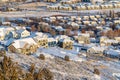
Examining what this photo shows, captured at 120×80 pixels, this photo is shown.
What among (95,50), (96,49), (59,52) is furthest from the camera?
(96,49)

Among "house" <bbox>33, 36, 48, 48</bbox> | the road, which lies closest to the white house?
"house" <bbox>33, 36, 48, 48</bbox>

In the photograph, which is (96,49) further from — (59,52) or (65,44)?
(59,52)

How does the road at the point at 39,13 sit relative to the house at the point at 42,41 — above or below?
below

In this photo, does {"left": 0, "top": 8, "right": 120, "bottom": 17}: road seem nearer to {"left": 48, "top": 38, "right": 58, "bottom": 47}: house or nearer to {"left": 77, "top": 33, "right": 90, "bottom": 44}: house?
{"left": 77, "top": 33, "right": 90, "bottom": 44}: house

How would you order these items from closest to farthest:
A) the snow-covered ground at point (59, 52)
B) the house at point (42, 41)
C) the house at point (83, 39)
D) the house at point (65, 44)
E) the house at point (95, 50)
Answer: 1. the snow-covered ground at point (59, 52)
2. the house at point (95, 50)
3. the house at point (42, 41)
4. the house at point (65, 44)
5. the house at point (83, 39)

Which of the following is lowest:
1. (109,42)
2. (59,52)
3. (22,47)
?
(109,42)

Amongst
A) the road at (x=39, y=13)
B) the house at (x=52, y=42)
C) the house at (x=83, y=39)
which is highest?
the house at (x=52, y=42)

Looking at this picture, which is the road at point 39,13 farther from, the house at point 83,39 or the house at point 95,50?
the house at point 95,50

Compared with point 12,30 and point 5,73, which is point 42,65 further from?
point 12,30

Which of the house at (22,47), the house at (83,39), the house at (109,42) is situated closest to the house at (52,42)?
the house at (83,39)

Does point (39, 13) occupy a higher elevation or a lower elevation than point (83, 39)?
lower

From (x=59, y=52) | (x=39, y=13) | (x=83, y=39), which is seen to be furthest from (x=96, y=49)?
(x=39, y=13)
